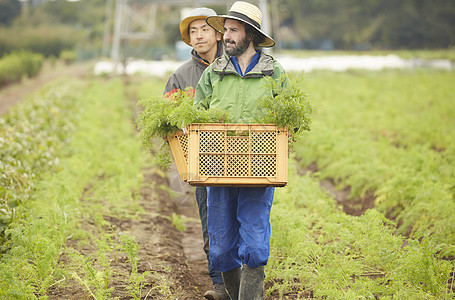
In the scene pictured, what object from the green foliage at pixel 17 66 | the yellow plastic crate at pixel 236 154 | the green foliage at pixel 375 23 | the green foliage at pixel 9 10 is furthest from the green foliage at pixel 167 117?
the green foliage at pixel 375 23

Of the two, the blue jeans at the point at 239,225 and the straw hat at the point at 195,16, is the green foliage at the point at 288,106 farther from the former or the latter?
the straw hat at the point at 195,16

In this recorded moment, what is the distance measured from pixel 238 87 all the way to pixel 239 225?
0.98m

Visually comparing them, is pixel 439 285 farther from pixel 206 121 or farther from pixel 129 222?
pixel 129 222

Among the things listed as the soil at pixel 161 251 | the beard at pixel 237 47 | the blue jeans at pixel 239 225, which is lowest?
the soil at pixel 161 251

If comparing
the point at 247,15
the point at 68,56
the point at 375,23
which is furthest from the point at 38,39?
the point at 375,23

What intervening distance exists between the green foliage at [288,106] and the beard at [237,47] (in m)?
0.34

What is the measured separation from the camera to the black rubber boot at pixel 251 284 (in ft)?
12.2

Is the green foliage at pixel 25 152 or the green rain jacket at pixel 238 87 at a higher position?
the green rain jacket at pixel 238 87

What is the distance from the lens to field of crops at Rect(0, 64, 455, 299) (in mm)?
3973

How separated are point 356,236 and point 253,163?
5.20 feet

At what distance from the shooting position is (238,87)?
3680 mm

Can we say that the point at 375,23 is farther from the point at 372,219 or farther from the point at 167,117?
the point at 167,117

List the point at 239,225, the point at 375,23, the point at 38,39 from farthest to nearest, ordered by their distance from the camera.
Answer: the point at 375,23 < the point at 38,39 < the point at 239,225

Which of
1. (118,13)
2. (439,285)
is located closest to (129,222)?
(439,285)
